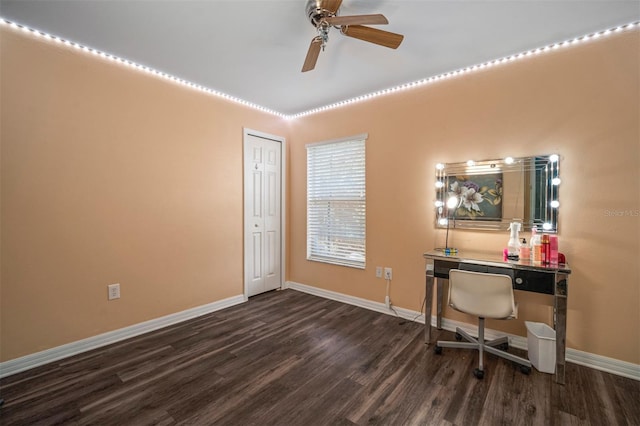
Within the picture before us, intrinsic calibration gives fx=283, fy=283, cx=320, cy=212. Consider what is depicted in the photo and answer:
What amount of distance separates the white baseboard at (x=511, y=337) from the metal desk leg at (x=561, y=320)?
18.0 inches

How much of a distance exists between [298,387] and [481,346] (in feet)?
4.81

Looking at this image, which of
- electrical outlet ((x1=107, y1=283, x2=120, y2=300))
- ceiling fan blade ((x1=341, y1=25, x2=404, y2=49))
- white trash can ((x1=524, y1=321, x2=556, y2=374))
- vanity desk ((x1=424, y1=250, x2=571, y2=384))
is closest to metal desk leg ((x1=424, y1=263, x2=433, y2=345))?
vanity desk ((x1=424, y1=250, x2=571, y2=384))

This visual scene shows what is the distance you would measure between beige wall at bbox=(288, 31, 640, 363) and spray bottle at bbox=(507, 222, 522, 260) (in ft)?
0.54

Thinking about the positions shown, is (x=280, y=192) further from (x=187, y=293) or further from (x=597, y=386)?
(x=597, y=386)

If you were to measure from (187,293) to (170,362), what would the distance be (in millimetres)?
927

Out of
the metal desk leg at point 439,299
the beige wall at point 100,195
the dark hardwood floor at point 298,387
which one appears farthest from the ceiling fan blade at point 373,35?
the dark hardwood floor at point 298,387

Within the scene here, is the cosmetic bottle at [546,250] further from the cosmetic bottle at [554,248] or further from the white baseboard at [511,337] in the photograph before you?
the white baseboard at [511,337]

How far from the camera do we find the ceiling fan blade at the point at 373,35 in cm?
188

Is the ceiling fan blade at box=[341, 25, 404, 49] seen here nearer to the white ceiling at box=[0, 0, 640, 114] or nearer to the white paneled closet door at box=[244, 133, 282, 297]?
the white ceiling at box=[0, 0, 640, 114]

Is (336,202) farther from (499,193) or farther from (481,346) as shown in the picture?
(481,346)

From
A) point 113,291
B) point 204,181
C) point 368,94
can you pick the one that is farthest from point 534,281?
point 113,291

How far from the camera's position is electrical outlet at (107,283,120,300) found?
2.57 metres

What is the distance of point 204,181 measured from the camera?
3266 mm

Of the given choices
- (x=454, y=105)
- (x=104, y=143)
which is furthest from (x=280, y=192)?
(x=454, y=105)
